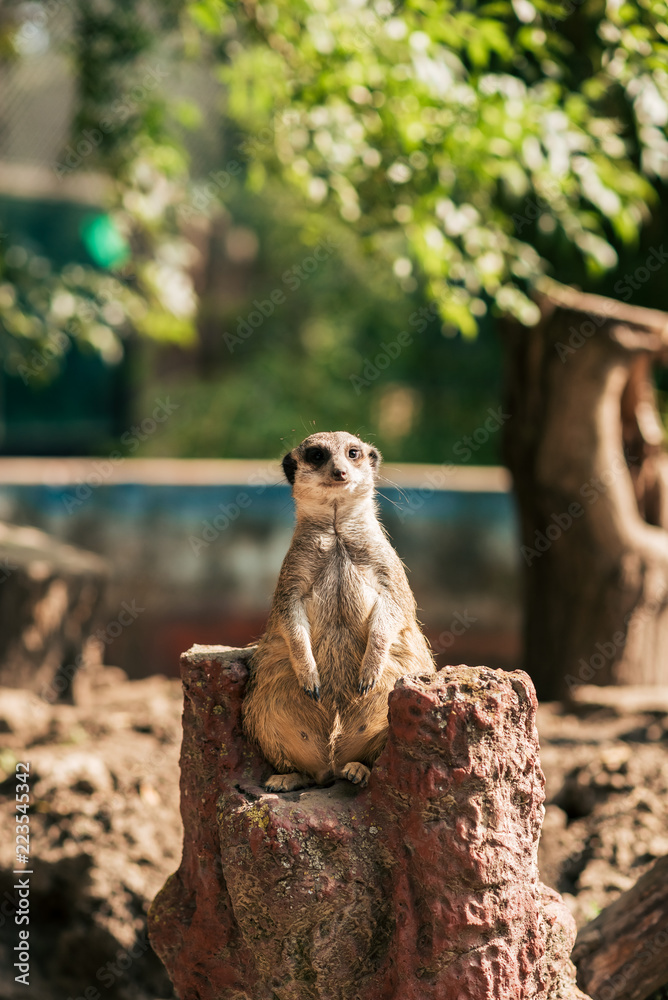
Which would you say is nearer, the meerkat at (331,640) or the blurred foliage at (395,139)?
the meerkat at (331,640)

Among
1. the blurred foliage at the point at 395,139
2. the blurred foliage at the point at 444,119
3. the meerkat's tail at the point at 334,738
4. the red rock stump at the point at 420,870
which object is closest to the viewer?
the red rock stump at the point at 420,870

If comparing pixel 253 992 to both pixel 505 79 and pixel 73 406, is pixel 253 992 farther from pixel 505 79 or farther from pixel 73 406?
pixel 73 406

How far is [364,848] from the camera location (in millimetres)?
2283

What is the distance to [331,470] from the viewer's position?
8.82ft

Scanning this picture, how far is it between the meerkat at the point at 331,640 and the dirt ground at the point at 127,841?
4.67ft

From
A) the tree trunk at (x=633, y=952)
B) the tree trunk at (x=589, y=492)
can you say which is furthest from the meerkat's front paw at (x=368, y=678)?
the tree trunk at (x=589, y=492)

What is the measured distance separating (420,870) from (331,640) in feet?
2.12

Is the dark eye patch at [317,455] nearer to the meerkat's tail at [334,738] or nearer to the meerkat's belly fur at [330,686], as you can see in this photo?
the meerkat's belly fur at [330,686]

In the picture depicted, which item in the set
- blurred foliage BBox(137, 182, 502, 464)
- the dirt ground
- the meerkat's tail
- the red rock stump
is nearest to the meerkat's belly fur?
the meerkat's tail

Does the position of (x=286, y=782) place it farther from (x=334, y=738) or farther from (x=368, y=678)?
(x=368, y=678)

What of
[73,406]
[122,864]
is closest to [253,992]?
[122,864]

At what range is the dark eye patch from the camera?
274 centimetres

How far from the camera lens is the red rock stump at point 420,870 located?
2180 millimetres

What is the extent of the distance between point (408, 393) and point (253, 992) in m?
13.7
